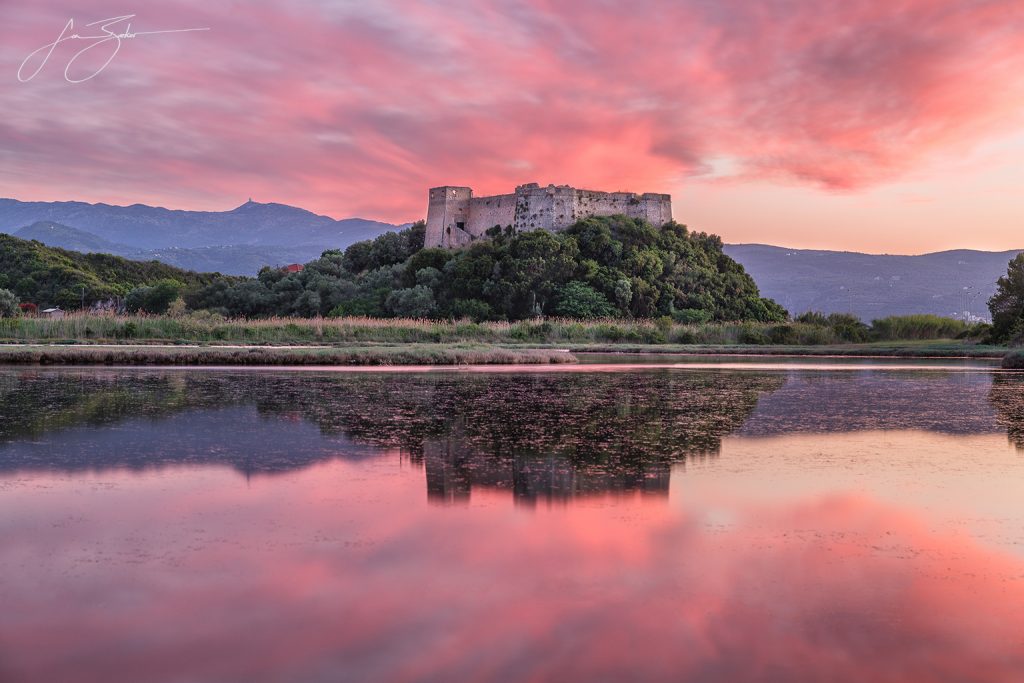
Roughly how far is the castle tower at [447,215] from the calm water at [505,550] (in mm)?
66621

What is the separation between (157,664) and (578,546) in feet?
8.87

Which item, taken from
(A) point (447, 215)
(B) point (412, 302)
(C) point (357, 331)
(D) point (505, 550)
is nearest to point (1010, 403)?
(D) point (505, 550)

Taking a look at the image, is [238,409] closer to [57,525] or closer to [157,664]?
[57,525]

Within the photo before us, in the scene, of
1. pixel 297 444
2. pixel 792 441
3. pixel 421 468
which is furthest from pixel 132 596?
pixel 792 441

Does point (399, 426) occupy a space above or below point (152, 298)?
below

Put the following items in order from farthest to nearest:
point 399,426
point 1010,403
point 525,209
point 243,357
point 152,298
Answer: point 525,209, point 152,298, point 243,357, point 1010,403, point 399,426

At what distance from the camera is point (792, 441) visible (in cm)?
1038

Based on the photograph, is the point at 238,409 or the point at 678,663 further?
the point at 238,409

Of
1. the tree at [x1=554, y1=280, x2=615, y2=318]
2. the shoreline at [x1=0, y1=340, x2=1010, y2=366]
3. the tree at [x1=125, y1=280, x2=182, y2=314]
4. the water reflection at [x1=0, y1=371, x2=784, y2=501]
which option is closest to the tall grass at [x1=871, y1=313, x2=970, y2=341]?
the shoreline at [x1=0, y1=340, x2=1010, y2=366]

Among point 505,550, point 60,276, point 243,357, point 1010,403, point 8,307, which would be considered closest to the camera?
point 505,550

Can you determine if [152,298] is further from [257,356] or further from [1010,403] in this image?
[1010,403]

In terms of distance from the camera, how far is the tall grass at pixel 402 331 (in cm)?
3123

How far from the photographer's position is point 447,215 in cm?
7838

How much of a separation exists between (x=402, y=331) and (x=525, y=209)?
41.3 m
